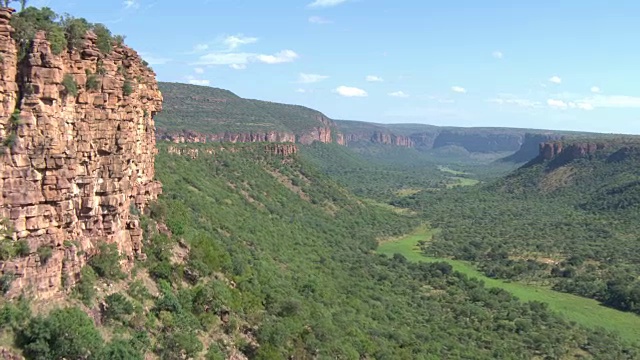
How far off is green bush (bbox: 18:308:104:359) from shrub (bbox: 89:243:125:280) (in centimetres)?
324

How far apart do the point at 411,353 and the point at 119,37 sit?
27210 millimetres

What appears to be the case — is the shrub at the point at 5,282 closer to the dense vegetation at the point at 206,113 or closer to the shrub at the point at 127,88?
the shrub at the point at 127,88

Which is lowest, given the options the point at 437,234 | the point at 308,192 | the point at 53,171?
the point at 437,234

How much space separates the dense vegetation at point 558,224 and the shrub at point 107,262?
60550mm

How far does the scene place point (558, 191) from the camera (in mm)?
157125

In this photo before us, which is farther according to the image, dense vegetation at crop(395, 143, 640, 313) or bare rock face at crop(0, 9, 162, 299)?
dense vegetation at crop(395, 143, 640, 313)


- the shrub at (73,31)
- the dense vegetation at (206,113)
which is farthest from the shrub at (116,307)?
the dense vegetation at (206,113)

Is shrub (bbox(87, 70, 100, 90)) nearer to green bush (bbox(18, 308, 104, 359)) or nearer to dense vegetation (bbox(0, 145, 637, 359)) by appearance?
dense vegetation (bbox(0, 145, 637, 359))

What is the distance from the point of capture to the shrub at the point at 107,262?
22234 millimetres

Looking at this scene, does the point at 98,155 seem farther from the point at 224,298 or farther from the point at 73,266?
the point at 224,298

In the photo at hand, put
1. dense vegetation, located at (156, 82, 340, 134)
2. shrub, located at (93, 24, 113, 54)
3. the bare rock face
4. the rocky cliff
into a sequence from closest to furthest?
the bare rock face → shrub, located at (93, 24, 113, 54) → the rocky cliff → dense vegetation, located at (156, 82, 340, 134)

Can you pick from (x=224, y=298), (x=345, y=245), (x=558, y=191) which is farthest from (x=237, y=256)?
(x=558, y=191)

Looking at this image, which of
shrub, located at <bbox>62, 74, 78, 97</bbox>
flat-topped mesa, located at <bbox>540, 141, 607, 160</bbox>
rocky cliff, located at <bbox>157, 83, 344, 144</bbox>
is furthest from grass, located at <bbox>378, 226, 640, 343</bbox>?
flat-topped mesa, located at <bbox>540, 141, 607, 160</bbox>

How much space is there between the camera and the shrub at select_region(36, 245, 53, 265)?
1914 cm
